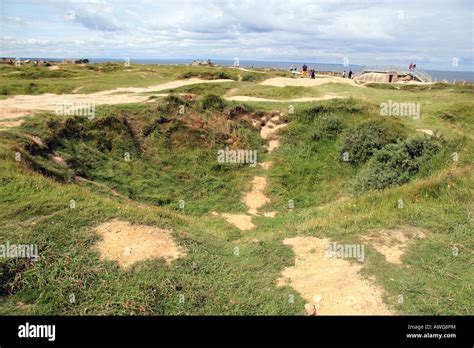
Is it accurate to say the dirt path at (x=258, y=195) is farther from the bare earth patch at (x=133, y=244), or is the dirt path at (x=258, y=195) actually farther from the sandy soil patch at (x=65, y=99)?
the sandy soil patch at (x=65, y=99)

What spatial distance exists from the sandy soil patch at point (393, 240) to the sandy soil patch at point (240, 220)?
758cm

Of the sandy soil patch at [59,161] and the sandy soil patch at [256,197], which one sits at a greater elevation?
the sandy soil patch at [59,161]

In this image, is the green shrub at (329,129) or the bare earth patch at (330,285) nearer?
the bare earth patch at (330,285)

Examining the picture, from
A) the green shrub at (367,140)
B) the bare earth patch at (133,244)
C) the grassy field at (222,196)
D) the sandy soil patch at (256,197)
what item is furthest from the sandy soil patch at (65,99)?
the green shrub at (367,140)

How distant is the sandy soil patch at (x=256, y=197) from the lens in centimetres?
2159

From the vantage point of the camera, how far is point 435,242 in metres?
11.9

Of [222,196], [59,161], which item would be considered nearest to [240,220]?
[222,196]

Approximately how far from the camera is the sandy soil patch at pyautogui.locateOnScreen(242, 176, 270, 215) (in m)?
21.6

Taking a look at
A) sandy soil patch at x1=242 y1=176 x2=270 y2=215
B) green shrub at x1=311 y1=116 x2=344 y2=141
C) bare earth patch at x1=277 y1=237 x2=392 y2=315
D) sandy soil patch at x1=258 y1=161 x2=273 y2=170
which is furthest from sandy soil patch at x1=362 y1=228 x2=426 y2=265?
green shrub at x1=311 y1=116 x2=344 y2=141

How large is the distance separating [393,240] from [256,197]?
1119cm

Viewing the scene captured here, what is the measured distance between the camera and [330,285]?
9.87 meters

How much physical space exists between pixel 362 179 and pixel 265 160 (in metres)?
7.44

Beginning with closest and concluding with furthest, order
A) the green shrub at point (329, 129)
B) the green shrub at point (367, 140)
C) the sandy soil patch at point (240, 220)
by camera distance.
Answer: the sandy soil patch at point (240, 220)
the green shrub at point (367, 140)
the green shrub at point (329, 129)
